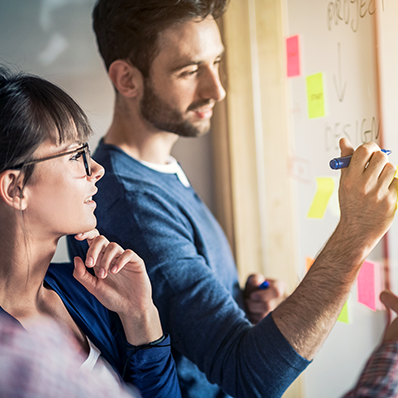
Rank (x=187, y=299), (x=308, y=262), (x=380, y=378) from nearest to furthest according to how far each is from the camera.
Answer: (x=380, y=378)
(x=187, y=299)
(x=308, y=262)

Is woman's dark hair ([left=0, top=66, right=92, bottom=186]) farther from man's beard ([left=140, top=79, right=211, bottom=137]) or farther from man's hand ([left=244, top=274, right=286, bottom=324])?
man's hand ([left=244, top=274, right=286, bottom=324])

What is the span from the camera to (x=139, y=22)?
0.90m

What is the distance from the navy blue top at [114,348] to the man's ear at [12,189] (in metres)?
0.18

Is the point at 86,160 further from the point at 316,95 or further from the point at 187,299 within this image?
the point at 316,95

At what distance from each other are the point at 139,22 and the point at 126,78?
0.13 meters

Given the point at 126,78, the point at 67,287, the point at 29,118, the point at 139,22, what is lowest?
the point at 67,287

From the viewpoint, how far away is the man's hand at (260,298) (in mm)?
1116

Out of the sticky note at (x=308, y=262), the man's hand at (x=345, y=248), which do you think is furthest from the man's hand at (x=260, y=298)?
the man's hand at (x=345, y=248)

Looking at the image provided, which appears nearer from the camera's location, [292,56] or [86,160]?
[86,160]

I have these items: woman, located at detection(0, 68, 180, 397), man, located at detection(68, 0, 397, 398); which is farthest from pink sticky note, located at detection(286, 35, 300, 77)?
woman, located at detection(0, 68, 180, 397)

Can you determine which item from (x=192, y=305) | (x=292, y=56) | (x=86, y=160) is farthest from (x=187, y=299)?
(x=292, y=56)

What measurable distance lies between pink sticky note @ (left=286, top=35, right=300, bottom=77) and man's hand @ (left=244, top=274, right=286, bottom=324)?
65 centimetres

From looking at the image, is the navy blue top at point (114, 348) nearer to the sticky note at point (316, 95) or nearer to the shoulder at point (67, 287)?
the shoulder at point (67, 287)

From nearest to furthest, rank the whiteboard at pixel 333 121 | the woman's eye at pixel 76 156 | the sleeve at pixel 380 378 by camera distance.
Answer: the sleeve at pixel 380 378
the woman's eye at pixel 76 156
the whiteboard at pixel 333 121
